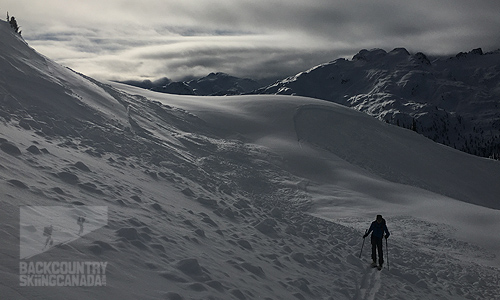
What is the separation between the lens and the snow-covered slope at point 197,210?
292 inches

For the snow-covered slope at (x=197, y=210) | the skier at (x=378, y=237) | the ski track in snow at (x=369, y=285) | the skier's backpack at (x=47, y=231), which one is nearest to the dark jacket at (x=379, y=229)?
the skier at (x=378, y=237)

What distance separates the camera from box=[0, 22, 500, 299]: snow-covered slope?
24.3 feet

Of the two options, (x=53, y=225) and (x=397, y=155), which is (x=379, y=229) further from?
(x=397, y=155)

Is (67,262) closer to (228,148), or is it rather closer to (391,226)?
(391,226)

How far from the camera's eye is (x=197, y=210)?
1309cm

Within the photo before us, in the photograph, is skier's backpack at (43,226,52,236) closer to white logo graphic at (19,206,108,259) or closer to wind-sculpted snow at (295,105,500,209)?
white logo graphic at (19,206,108,259)

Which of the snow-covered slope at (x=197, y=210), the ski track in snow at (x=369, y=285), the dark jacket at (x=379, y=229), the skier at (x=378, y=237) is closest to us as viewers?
the snow-covered slope at (x=197, y=210)

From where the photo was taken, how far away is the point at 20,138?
1114 centimetres

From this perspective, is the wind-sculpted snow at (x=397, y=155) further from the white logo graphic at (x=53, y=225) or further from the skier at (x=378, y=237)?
the white logo graphic at (x=53, y=225)

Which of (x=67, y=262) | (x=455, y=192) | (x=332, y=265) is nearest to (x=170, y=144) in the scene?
(x=332, y=265)

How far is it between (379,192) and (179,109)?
18.3 m

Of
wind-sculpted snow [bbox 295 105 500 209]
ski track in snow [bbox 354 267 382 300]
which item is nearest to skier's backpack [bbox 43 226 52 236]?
ski track in snow [bbox 354 267 382 300]

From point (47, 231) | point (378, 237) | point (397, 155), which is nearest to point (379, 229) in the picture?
point (378, 237)

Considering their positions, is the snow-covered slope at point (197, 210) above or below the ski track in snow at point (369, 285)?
above
